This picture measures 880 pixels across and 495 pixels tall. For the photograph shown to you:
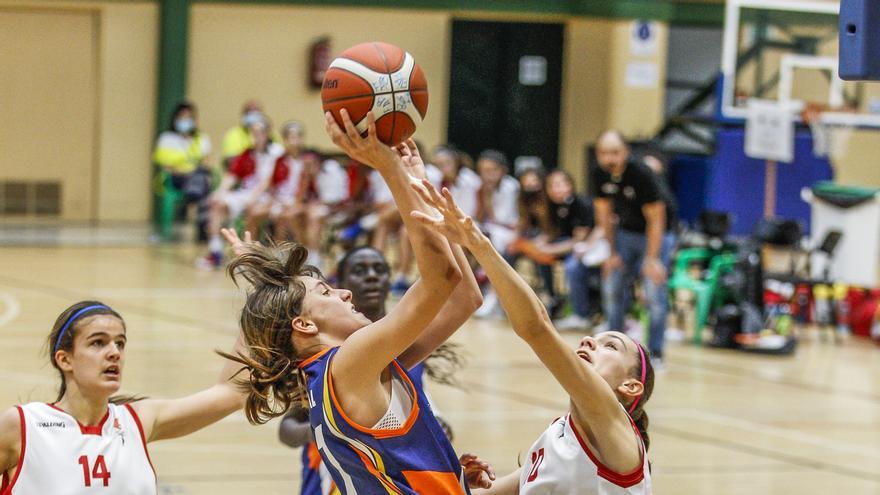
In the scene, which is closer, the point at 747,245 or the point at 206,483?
the point at 206,483

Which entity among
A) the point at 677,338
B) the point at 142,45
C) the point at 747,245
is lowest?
the point at 677,338

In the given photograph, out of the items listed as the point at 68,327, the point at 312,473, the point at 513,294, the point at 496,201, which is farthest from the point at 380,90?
the point at 496,201

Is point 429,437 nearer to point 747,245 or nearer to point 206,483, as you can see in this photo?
point 206,483

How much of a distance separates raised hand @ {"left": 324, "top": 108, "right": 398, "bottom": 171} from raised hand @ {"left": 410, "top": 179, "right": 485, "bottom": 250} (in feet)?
0.56

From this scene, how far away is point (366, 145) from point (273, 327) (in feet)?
1.62

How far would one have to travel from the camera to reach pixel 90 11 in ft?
63.1

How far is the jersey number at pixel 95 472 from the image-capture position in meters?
3.44

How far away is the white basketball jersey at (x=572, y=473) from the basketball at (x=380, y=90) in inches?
31.1

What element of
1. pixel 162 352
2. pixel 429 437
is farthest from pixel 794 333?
pixel 429 437

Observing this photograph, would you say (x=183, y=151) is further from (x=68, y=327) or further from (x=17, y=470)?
(x=17, y=470)

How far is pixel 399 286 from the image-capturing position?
43.9 feet

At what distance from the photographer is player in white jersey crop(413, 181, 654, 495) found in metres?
2.81

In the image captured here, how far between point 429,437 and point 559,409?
5686mm

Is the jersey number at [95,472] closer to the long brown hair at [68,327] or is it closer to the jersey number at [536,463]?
the long brown hair at [68,327]
